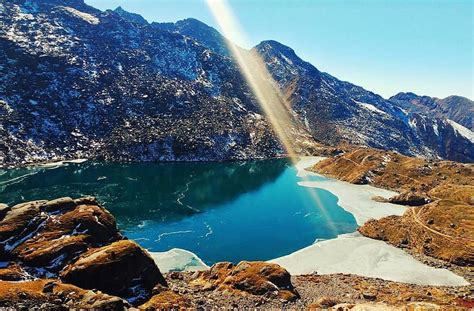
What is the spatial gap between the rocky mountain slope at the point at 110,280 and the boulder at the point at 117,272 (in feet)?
0.41

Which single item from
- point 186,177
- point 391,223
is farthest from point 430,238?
point 186,177

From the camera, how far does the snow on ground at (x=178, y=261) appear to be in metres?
85.1

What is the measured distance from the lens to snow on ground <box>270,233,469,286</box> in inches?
3248

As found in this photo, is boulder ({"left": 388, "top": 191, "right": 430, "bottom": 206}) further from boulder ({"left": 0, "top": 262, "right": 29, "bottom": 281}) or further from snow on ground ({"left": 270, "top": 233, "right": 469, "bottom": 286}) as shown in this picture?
boulder ({"left": 0, "top": 262, "right": 29, "bottom": 281})

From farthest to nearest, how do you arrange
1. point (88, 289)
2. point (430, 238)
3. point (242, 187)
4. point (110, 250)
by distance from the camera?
1. point (242, 187)
2. point (430, 238)
3. point (110, 250)
4. point (88, 289)

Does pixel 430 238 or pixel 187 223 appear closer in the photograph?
pixel 430 238

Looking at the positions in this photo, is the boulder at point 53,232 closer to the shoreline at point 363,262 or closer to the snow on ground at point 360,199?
the shoreline at point 363,262

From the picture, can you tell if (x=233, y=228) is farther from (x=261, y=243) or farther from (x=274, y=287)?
(x=274, y=287)

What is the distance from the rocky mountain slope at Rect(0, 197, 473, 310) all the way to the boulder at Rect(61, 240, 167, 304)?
126mm

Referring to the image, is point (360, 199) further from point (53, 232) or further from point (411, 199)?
point (53, 232)

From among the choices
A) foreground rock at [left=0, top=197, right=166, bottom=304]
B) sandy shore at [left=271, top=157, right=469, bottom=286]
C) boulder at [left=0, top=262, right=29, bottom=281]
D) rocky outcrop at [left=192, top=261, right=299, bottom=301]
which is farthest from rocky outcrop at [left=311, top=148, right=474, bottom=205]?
boulder at [left=0, top=262, right=29, bottom=281]

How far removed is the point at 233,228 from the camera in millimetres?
116438

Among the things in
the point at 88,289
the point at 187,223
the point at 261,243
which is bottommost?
the point at 261,243

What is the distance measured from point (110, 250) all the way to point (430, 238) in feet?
273
